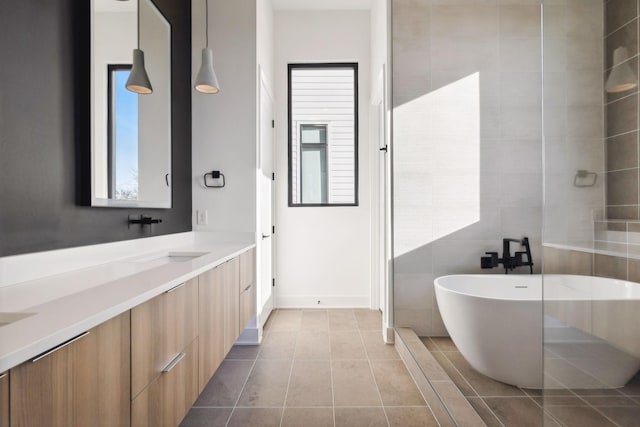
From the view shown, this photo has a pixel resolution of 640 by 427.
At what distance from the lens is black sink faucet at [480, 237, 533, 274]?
1932mm

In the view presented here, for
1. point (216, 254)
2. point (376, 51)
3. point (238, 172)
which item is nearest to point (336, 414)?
point (216, 254)

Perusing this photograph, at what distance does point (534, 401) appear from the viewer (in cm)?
119

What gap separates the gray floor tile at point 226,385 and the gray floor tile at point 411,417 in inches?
33.9

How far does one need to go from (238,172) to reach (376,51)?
1.78m

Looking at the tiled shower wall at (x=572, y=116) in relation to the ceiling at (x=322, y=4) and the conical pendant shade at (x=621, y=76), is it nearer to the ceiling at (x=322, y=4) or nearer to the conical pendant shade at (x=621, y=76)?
the conical pendant shade at (x=621, y=76)

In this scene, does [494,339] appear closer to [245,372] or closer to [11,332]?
[245,372]

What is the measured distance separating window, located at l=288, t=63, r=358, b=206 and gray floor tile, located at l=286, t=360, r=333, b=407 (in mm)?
1804

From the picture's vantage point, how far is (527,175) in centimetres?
167

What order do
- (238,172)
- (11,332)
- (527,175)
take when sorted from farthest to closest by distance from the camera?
(238,172)
(527,175)
(11,332)

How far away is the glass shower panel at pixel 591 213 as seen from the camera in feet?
2.26

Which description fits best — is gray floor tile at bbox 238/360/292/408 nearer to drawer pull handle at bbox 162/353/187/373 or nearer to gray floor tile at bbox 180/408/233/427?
gray floor tile at bbox 180/408/233/427

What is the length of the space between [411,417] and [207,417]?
1.06m

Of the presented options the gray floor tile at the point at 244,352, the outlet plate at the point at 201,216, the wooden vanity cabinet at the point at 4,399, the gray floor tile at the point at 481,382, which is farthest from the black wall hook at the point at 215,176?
the wooden vanity cabinet at the point at 4,399

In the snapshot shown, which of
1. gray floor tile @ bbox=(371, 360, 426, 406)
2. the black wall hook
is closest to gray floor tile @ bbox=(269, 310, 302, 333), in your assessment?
gray floor tile @ bbox=(371, 360, 426, 406)
